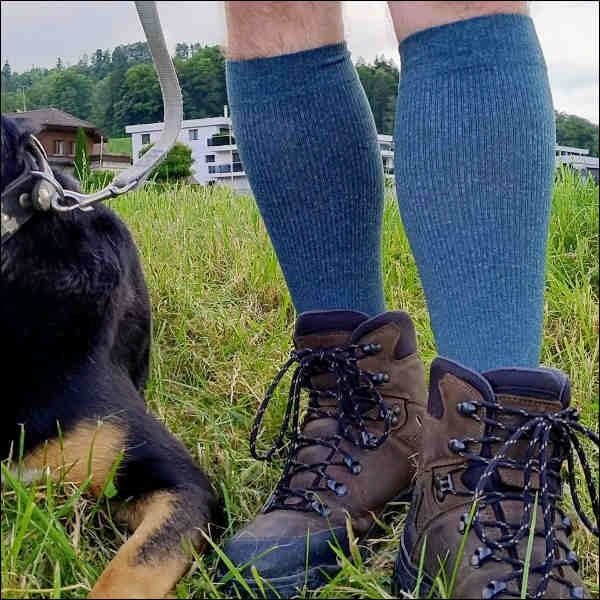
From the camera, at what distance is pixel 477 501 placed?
1.54m

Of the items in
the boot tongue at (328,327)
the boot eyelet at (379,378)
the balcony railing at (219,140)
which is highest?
the balcony railing at (219,140)

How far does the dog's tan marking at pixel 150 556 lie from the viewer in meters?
1.53

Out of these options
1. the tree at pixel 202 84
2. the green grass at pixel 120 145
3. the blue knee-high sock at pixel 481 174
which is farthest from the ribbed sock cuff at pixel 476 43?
the green grass at pixel 120 145

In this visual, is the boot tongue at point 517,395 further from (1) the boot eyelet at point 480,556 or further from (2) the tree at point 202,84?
(2) the tree at point 202,84

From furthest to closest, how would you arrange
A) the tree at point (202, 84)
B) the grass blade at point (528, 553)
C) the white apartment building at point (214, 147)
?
the tree at point (202, 84) → the white apartment building at point (214, 147) → the grass blade at point (528, 553)

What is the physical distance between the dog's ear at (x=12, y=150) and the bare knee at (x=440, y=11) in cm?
86

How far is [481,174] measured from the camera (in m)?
1.56

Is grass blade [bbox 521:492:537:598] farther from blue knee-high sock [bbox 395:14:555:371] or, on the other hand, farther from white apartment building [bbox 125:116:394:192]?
white apartment building [bbox 125:116:394:192]

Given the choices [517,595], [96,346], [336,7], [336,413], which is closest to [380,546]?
[336,413]

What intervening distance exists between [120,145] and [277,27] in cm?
214

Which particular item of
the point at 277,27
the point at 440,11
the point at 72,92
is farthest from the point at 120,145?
the point at 440,11

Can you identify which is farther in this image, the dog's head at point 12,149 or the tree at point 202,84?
the tree at point 202,84

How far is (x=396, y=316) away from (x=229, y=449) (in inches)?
27.0

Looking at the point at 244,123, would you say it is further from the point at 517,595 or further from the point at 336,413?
the point at 517,595
